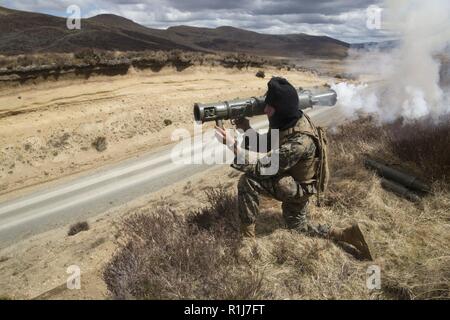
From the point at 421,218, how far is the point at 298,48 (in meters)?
129

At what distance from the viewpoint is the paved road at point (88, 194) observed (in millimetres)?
10438

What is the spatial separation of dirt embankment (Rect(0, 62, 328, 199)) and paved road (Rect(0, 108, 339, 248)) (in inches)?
49.4

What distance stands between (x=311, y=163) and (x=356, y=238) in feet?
3.66

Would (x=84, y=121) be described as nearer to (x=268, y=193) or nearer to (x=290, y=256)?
(x=268, y=193)

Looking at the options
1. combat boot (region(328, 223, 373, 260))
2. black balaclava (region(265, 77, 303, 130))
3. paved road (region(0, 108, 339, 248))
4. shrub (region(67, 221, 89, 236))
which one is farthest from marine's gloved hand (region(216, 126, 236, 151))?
paved road (region(0, 108, 339, 248))

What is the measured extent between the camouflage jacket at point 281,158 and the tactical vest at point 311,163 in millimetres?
72

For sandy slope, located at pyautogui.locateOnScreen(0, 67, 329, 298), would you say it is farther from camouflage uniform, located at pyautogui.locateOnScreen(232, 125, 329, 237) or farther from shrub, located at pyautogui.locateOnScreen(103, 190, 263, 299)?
camouflage uniform, located at pyautogui.locateOnScreen(232, 125, 329, 237)

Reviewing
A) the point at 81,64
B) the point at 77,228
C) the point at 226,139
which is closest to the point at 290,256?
the point at 226,139

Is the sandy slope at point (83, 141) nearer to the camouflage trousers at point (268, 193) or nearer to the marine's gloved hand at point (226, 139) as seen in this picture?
the camouflage trousers at point (268, 193)

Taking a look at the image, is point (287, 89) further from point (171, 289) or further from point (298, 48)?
point (298, 48)

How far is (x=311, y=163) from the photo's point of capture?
530 cm

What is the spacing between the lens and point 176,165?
14148mm
